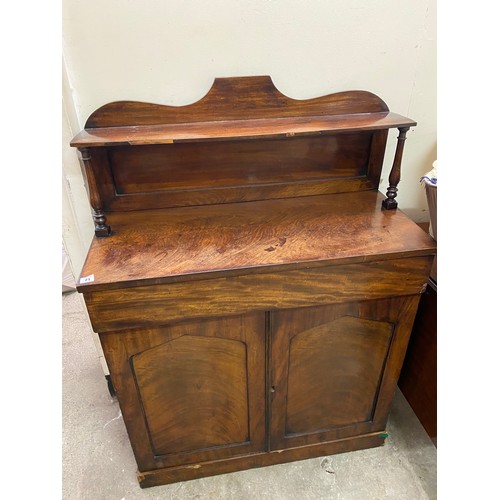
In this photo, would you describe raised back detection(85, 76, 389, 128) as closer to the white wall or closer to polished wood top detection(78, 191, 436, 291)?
the white wall

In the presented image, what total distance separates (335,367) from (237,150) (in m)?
0.77

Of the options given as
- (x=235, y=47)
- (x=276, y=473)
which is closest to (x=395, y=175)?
(x=235, y=47)

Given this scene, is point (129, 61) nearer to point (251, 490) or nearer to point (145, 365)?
point (145, 365)

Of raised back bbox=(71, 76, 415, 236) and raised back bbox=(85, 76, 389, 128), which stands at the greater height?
raised back bbox=(85, 76, 389, 128)

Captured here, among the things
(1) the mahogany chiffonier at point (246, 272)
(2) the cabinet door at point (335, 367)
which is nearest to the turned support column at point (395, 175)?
(1) the mahogany chiffonier at point (246, 272)

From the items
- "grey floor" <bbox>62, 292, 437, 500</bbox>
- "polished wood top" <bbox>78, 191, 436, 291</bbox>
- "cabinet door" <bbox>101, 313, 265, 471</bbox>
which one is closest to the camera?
"polished wood top" <bbox>78, 191, 436, 291</bbox>

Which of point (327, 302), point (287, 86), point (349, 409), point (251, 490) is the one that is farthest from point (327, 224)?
point (251, 490)

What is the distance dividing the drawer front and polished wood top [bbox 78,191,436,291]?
1.2 inches

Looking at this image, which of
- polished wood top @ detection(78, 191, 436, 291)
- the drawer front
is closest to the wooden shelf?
polished wood top @ detection(78, 191, 436, 291)

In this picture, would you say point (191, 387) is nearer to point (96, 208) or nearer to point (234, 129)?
point (96, 208)

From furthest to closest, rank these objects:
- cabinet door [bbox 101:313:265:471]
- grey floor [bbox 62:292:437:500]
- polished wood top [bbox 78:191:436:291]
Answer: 1. grey floor [bbox 62:292:437:500]
2. cabinet door [bbox 101:313:265:471]
3. polished wood top [bbox 78:191:436:291]

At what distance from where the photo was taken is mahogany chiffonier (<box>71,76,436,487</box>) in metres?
1.02

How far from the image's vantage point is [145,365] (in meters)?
1.12

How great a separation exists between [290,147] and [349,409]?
0.93 metres
